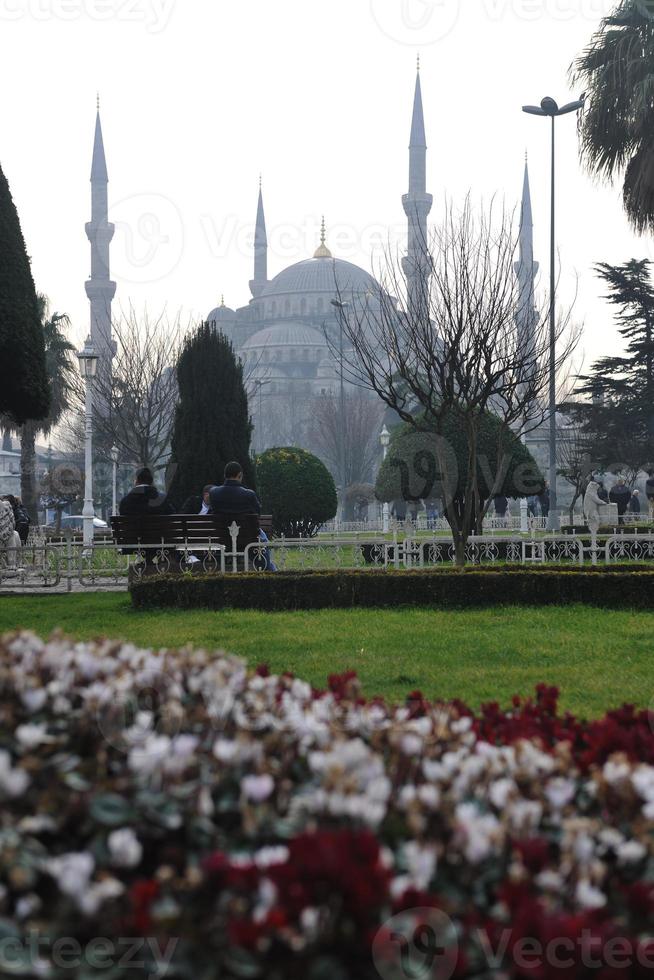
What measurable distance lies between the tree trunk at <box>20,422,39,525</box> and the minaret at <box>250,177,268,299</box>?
8903 centimetres

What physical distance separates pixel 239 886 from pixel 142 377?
1165 inches

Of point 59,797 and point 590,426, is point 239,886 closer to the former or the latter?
point 59,797

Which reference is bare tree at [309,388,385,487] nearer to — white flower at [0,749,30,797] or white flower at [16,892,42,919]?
white flower at [0,749,30,797]

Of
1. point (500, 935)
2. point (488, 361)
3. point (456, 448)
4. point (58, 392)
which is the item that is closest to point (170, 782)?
point (500, 935)

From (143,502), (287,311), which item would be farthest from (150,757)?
(287,311)

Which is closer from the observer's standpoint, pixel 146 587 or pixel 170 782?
pixel 170 782

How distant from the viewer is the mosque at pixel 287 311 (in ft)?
272

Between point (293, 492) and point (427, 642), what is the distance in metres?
18.2

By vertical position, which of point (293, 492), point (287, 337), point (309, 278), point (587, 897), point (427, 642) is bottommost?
point (427, 642)

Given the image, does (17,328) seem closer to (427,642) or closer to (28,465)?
(427,642)

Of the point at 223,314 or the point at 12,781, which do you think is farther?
the point at 223,314

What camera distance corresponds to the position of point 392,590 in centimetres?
994

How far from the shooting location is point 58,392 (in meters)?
33.4

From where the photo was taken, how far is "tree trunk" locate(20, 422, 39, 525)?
106 ft
